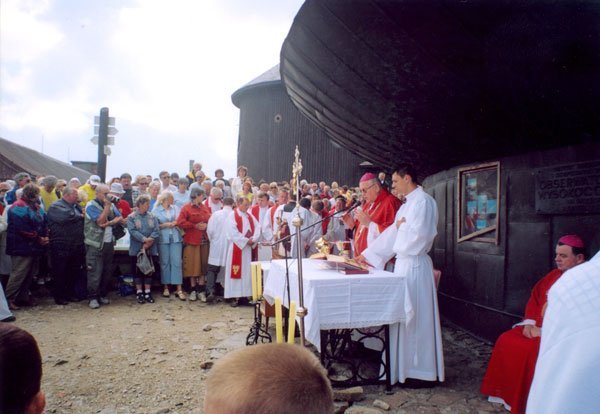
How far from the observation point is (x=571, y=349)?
844 millimetres

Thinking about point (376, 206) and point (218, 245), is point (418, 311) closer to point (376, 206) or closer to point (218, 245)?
point (376, 206)

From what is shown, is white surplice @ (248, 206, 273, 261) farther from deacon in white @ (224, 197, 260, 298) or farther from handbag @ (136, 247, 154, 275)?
handbag @ (136, 247, 154, 275)

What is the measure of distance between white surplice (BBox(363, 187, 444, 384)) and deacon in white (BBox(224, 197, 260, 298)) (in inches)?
185

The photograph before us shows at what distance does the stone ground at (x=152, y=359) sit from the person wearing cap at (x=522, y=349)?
196 millimetres

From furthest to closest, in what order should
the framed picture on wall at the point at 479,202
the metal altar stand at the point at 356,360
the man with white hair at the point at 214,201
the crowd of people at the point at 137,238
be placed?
the man with white hair at the point at 214,201
the crowd of people at the point at 137,238
the framed picture on wall at the point at 479,202
the metal altar stand at the point at 356,360

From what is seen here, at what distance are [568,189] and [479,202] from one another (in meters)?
1.55

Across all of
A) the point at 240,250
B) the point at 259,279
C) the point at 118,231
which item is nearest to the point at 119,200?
the point at 118,231

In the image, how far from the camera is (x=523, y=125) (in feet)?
16.8

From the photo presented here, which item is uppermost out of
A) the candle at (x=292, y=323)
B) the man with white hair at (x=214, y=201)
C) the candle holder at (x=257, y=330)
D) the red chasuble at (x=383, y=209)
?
the man with white hair at (x=214, y=201)

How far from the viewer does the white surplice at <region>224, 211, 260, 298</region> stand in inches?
343

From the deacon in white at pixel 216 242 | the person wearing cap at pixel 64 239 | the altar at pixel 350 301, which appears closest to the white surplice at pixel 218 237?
the deacon in white at pixel 216 242

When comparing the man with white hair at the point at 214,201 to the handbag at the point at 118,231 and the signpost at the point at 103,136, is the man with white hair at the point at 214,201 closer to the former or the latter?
the handbag at the point at 118,231

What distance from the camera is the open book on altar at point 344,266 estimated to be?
442 centimetres

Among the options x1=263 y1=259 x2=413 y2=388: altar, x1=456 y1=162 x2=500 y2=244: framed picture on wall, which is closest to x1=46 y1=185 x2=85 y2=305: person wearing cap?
x1=263 y1=259 x2=413 y2=388: altar
